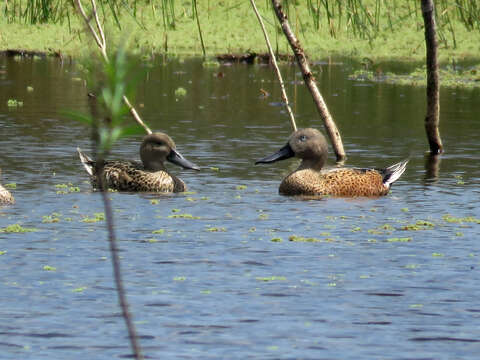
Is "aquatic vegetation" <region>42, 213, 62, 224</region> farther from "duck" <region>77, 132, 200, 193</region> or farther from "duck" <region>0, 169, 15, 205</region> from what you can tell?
"duck" <region>77, 132, 200, 193</region>

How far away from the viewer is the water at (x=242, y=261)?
733 centimetres

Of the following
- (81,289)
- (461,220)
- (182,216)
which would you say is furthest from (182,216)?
(81,289)

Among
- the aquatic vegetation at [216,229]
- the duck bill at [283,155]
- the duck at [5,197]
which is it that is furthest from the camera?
the duck bill at [283,155]

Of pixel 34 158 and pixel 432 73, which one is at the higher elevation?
pixel 432 73

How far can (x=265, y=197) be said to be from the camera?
14.2 meters

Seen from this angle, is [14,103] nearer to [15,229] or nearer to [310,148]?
[310,148]

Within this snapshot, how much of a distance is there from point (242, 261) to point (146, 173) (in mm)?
4738

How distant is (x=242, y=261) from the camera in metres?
9.98

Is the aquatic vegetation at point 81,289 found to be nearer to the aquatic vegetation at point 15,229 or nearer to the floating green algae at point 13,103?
the aquatic vegetation at point 15,229

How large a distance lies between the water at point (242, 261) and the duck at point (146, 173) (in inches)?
12.3

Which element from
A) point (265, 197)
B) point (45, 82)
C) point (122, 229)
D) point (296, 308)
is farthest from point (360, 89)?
point (296, 308)

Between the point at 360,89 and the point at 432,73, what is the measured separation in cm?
1493

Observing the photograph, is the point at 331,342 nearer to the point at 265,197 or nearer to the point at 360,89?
the point at 265,197

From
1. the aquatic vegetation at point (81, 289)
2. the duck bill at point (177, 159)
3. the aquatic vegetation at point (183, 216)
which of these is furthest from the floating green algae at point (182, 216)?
the aquatic vegetation at point (81, 289)
